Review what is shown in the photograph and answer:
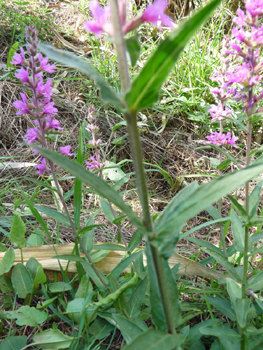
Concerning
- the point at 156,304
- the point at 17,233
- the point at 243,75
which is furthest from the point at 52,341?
the point at 243,75

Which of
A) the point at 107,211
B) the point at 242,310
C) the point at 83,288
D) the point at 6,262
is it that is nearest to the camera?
the point at 242,310

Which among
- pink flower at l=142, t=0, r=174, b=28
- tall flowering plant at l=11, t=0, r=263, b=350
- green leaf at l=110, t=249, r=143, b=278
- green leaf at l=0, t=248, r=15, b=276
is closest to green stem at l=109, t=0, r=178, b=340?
tall flowering plant at l=11, t=0, r=263, b=350

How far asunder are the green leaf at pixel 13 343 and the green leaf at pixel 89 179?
44.5 inches

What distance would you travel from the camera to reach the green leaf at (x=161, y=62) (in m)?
0.57

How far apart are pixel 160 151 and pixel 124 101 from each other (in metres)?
2.66

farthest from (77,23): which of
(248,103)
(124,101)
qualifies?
(124,101)

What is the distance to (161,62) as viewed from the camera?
61 cm

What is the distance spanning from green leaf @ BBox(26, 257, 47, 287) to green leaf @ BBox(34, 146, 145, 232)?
3.77ft

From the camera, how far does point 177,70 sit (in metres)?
3.74

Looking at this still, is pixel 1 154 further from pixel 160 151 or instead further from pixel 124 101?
pixel 124 101

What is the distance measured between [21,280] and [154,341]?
1173 mm

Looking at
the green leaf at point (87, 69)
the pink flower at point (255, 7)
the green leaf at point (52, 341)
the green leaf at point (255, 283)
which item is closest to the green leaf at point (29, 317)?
the green leaf at point (52, 341)

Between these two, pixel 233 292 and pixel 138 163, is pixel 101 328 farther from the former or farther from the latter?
pixel 138 163

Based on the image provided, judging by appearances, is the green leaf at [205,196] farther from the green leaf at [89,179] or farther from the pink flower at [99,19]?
the pink flower at [99,19]
